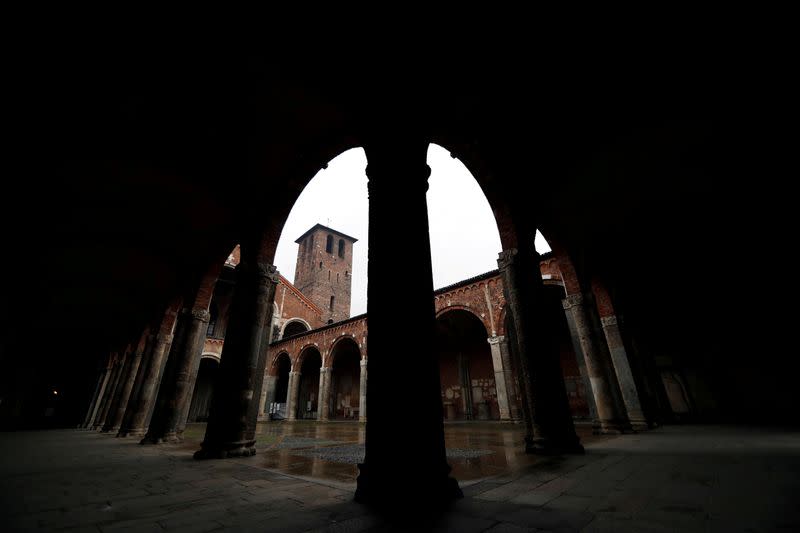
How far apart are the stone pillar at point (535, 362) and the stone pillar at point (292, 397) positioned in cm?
1799

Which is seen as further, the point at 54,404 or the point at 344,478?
the point at 54,404

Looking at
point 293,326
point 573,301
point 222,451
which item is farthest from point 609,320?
point 293,326

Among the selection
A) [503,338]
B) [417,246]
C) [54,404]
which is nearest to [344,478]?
[417,246]

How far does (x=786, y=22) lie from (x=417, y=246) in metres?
5.39

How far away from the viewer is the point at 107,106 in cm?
467

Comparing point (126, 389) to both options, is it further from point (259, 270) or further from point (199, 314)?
point (259, 270)

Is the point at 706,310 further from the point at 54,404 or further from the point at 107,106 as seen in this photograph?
the point at 54,404

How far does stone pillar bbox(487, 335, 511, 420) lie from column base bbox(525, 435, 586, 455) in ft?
29.6

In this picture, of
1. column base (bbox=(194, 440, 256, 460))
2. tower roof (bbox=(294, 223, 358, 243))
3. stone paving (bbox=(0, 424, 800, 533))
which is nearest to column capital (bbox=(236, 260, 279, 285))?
column base (bbox=(194, 440, 256, 460))

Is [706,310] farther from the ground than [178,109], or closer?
closer

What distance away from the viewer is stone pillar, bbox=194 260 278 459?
13.9ft

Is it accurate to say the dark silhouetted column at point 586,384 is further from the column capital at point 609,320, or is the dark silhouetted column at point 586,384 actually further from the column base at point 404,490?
the column base at point 404,490

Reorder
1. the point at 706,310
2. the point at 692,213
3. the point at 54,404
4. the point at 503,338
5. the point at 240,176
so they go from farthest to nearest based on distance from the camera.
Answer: the point at 54,404 → the point at 503,338 → the point at 706,310 → the point at 692,213 → the point at 240,176

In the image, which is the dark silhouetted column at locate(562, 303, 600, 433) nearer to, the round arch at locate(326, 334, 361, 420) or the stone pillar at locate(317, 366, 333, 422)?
the stone pillar at locate(317, 366, 333, 422)
